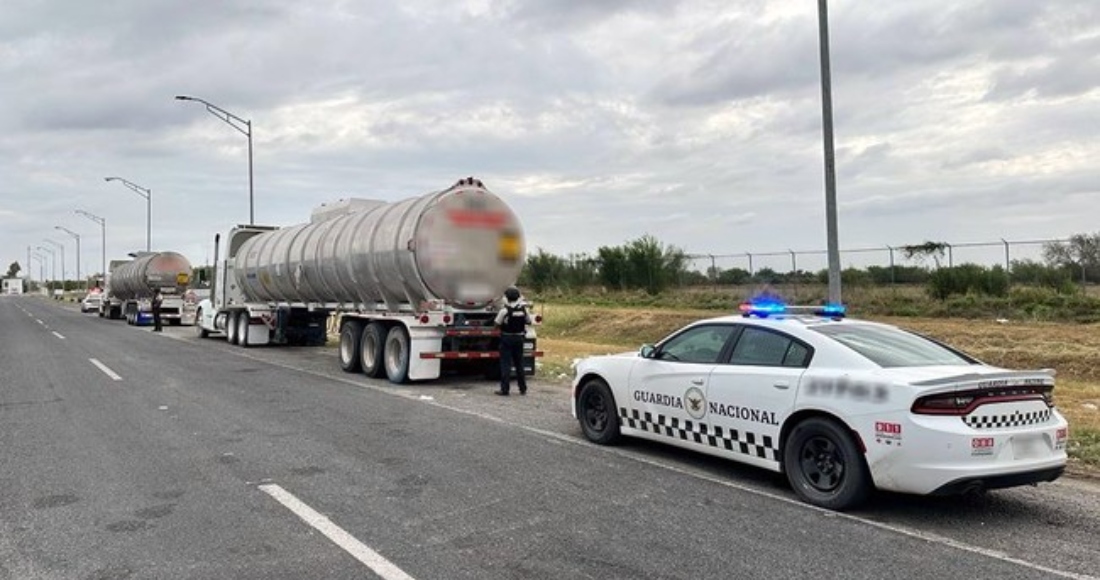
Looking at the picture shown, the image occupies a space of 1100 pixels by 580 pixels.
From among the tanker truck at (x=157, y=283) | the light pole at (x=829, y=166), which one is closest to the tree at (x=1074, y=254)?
the light pole at (x=829, y=166)

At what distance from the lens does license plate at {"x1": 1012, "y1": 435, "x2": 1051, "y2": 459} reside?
5698 mm

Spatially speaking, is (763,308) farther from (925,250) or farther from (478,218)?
(925,250)

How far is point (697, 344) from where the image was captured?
7559 mm

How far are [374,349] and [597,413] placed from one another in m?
7.22

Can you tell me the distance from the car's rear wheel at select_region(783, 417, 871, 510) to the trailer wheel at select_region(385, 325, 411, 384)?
336 inches

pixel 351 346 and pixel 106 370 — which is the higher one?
pixel 351 346

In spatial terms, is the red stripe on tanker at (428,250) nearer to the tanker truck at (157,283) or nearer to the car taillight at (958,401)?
the car taillight at (958,401)

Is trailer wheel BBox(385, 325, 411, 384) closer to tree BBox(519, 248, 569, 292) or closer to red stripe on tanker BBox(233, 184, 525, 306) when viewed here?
red stripe on tanker BBox(233, 184, 525, 306)

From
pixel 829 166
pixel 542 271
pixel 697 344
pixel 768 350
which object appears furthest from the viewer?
pixel 542 271

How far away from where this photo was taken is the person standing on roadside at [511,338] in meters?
12.6

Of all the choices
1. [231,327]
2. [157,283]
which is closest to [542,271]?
[157,283]

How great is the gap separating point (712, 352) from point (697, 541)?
231 centimetres

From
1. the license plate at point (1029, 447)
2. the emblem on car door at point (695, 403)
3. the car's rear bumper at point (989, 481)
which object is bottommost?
the car's rear bumper at point (989, 481)

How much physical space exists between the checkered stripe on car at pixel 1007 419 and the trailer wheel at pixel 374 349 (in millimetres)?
10801
